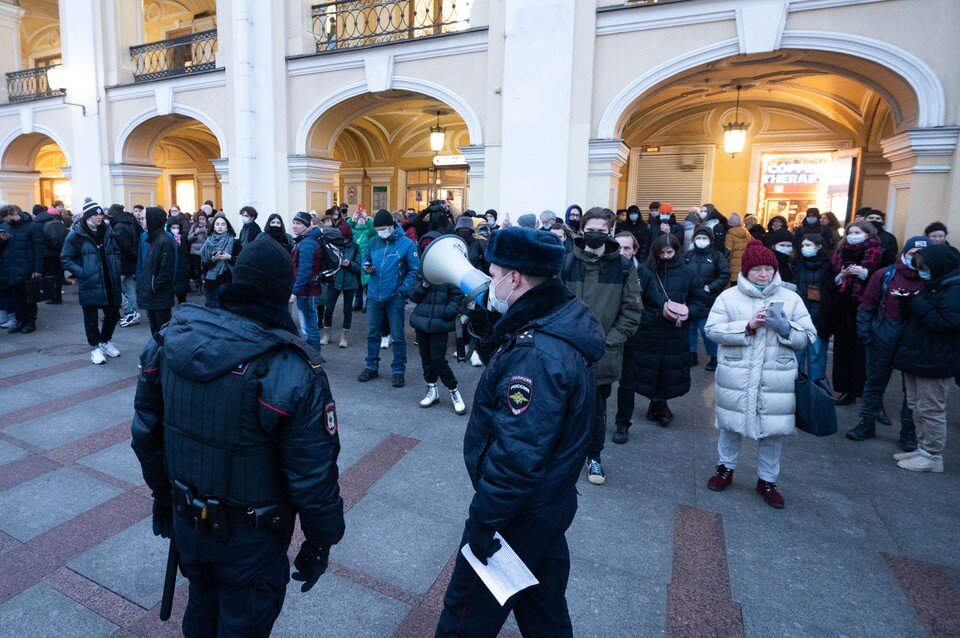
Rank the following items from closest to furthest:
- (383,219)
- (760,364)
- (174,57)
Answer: (760,364), (383,219), (174,57)

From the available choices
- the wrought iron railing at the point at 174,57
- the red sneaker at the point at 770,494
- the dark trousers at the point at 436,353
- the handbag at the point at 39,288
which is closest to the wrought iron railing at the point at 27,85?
the wrought iron railing at the point at 174,57

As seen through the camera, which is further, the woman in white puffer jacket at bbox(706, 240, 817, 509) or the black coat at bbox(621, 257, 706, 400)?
the black coat at bbox(621, 257, 706, 400)

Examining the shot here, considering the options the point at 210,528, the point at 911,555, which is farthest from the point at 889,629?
the point at 210,528

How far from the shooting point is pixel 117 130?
1390cm

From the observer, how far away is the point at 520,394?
179cm

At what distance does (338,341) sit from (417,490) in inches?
188

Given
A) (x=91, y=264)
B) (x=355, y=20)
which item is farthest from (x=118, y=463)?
(x=355, y=20)

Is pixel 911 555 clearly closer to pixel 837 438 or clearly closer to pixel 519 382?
pixel 837 438

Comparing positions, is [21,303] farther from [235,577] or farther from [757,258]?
[757,258]

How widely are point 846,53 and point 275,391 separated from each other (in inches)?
358

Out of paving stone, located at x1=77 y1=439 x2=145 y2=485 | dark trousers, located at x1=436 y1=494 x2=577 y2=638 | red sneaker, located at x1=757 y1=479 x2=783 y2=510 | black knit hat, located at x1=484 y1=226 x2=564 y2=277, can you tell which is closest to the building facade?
red sneaker, located at x1=757 y1=479 x2=783 y2=510

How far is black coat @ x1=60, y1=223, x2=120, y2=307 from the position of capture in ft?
21.2

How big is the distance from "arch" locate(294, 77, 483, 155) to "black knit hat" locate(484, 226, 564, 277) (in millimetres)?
8331

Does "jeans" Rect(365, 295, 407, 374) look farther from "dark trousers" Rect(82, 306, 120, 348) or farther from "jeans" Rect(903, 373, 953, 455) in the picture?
"jeans" Rect(903, 373, 953, 455)
